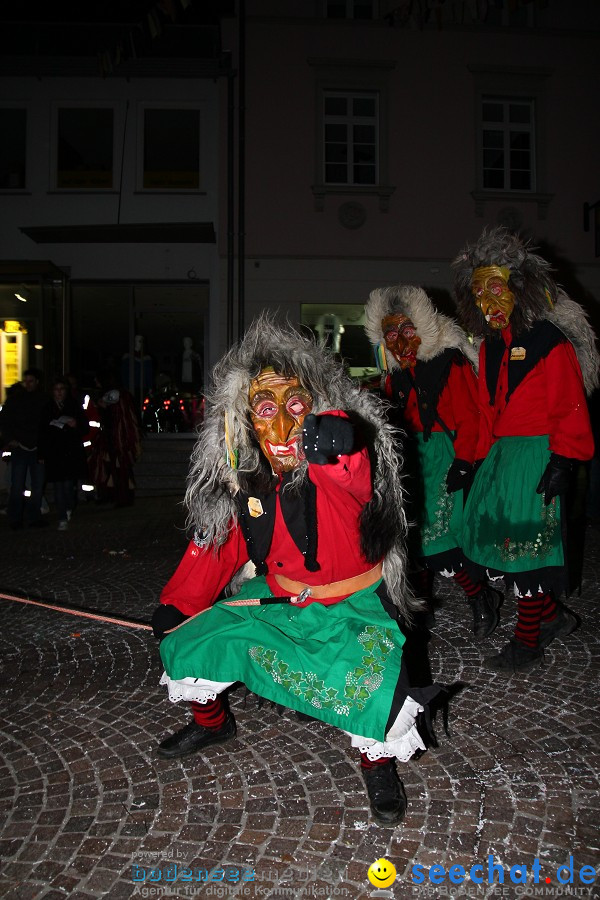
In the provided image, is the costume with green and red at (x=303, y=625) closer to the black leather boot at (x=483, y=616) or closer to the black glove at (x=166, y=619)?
the black glove at (x=166, y=619)

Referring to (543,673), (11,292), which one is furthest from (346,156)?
(543,673)

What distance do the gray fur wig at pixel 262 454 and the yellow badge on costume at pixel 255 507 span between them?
6 cm

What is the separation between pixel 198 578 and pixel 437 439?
2135mm

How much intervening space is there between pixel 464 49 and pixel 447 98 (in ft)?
3.36

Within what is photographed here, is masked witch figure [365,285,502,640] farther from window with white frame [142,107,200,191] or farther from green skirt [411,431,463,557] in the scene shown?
window with white frame [142,107,200,191]

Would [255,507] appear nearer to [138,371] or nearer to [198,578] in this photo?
[198,578]

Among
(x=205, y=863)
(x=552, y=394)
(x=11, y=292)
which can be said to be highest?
(x=11, y=292)

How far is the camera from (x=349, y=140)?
13.3 m

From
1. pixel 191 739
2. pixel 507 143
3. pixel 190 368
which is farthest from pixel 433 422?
pixel 507 143

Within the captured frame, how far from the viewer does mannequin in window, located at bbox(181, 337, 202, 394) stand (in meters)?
14.2

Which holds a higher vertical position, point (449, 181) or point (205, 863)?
point (449, 181)

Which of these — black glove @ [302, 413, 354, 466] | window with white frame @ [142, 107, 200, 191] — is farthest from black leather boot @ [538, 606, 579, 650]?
window with white frame @ [142, 107, 200, 191]

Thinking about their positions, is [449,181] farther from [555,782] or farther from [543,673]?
[555,782]

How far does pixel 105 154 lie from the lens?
13.9 m
